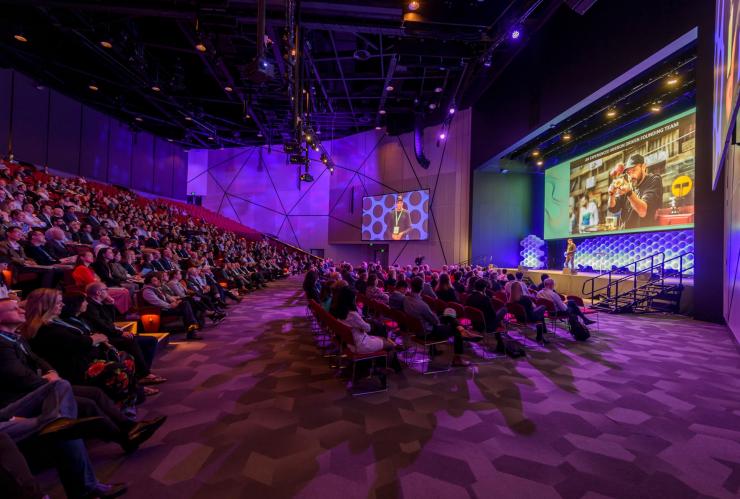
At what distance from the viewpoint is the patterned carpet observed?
86.4 inches

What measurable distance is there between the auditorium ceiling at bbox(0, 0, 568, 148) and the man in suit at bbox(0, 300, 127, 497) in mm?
3797

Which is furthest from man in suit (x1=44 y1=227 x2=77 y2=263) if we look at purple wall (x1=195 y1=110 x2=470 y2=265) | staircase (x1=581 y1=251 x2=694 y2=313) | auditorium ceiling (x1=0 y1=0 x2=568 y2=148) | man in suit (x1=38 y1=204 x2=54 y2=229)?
purple wall (x1=195 y1=110 x2=470 y2=265)

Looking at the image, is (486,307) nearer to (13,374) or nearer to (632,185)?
(13,374)

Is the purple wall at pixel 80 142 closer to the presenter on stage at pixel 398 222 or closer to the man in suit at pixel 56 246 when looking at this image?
the man in suit at pixel 56 246

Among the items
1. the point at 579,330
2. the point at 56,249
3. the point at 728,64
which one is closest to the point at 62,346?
the point at 56,249

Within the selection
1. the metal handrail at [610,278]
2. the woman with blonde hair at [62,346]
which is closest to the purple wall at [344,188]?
the metal handrail at [610,278]

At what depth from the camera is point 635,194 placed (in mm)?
10648

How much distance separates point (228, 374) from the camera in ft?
13.4

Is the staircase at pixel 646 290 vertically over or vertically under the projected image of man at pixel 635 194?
under

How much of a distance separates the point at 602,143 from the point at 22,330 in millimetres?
14858

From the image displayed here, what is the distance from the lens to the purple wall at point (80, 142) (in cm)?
1313

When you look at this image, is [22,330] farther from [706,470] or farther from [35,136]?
[35,136]

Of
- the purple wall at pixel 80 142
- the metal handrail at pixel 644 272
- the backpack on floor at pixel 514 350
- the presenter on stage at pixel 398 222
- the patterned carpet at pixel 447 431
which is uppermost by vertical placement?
the purple wall at pixel 80 142

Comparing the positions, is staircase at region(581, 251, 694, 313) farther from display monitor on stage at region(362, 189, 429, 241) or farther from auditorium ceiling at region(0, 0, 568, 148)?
display monitor on stage at region(362, 189, 429, 241)
